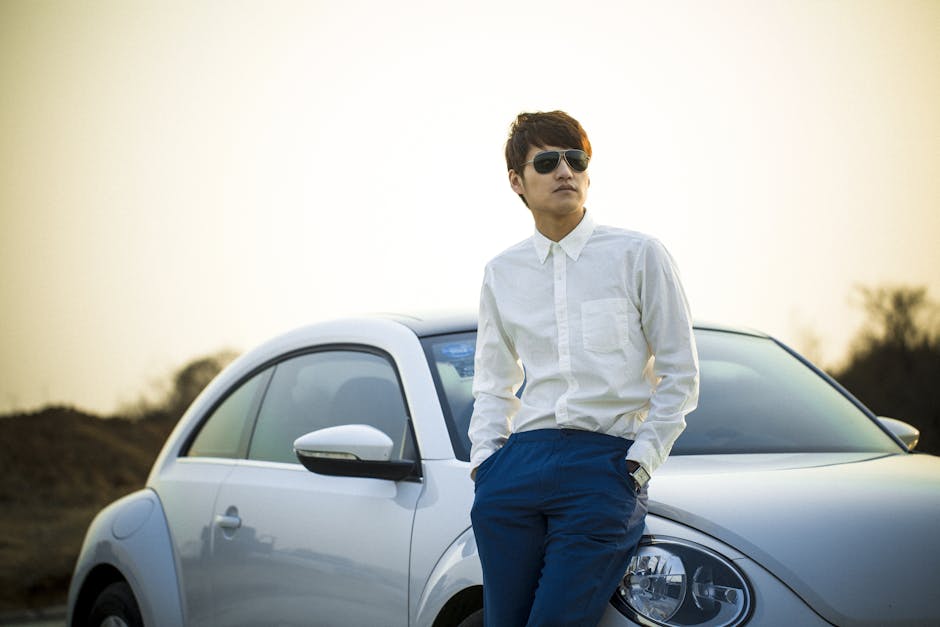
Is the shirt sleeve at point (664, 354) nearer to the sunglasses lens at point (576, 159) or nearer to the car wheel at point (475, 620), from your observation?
the sunglasses lens at point (576, 159)

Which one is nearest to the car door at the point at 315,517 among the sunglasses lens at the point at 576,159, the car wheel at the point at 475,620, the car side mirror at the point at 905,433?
the car wheel at the point at 475,620

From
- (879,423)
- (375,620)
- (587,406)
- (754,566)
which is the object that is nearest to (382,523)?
(375,620)

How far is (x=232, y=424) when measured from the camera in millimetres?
4773

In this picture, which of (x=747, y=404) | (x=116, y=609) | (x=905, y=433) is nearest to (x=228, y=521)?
(x=116, y=609)

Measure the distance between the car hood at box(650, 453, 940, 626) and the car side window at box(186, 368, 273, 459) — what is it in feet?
6.90

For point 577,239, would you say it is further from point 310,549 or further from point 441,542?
point 310,549

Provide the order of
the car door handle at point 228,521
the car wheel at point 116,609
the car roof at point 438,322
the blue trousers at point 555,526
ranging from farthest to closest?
the car wheel at point 116,609
the car door handle at point 228,521
the car roof at point 438,322
the blue trousers at point 555,526

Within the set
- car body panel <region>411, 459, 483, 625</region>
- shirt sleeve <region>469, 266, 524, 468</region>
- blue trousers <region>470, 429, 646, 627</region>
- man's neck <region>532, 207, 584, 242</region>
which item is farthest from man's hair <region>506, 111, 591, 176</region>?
car body panel <region>411, 459, 483, 625</region>

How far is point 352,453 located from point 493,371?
67 centimetres

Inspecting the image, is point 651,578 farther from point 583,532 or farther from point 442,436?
point 442,436

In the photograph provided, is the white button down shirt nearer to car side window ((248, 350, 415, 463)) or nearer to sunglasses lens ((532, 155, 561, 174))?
sunglasses lens ((532, 155, 561, 174))

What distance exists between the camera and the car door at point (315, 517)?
3516 millimetres

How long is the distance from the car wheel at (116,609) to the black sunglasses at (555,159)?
298 centimetres

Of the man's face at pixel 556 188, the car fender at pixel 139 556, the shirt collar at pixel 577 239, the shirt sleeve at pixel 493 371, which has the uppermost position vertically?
the man's face at pixel 556 188
